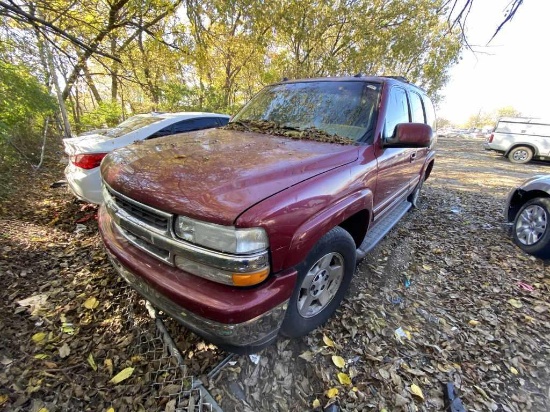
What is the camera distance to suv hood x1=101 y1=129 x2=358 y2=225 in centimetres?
136

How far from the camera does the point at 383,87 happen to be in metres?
2.54

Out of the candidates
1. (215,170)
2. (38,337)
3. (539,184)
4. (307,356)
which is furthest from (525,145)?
(38,337)

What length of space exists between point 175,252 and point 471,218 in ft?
17.0

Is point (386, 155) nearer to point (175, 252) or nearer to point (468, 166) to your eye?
point (175, 252)

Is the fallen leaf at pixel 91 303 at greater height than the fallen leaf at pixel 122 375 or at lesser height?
greater

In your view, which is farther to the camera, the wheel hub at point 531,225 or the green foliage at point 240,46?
the green foliage at point 240,46

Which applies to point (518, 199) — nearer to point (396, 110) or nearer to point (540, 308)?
point (540, 308)

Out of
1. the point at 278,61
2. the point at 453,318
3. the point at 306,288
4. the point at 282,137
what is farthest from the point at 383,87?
the point at 278,61

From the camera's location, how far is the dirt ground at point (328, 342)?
5.66 feet

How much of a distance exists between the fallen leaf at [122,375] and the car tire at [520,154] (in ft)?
51.1

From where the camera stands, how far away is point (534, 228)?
3490 mm

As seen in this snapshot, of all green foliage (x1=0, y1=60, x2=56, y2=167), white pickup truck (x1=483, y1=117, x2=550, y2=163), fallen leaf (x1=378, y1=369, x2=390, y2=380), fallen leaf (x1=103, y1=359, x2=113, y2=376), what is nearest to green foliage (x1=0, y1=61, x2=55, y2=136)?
green foliage (x1=0, y1=60, x2=56, y2=167)

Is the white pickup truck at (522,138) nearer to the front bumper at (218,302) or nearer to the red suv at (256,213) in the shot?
the red suv at (256,213)

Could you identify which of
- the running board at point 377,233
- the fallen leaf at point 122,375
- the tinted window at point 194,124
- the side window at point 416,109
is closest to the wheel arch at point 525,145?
the side window at point 416,109
